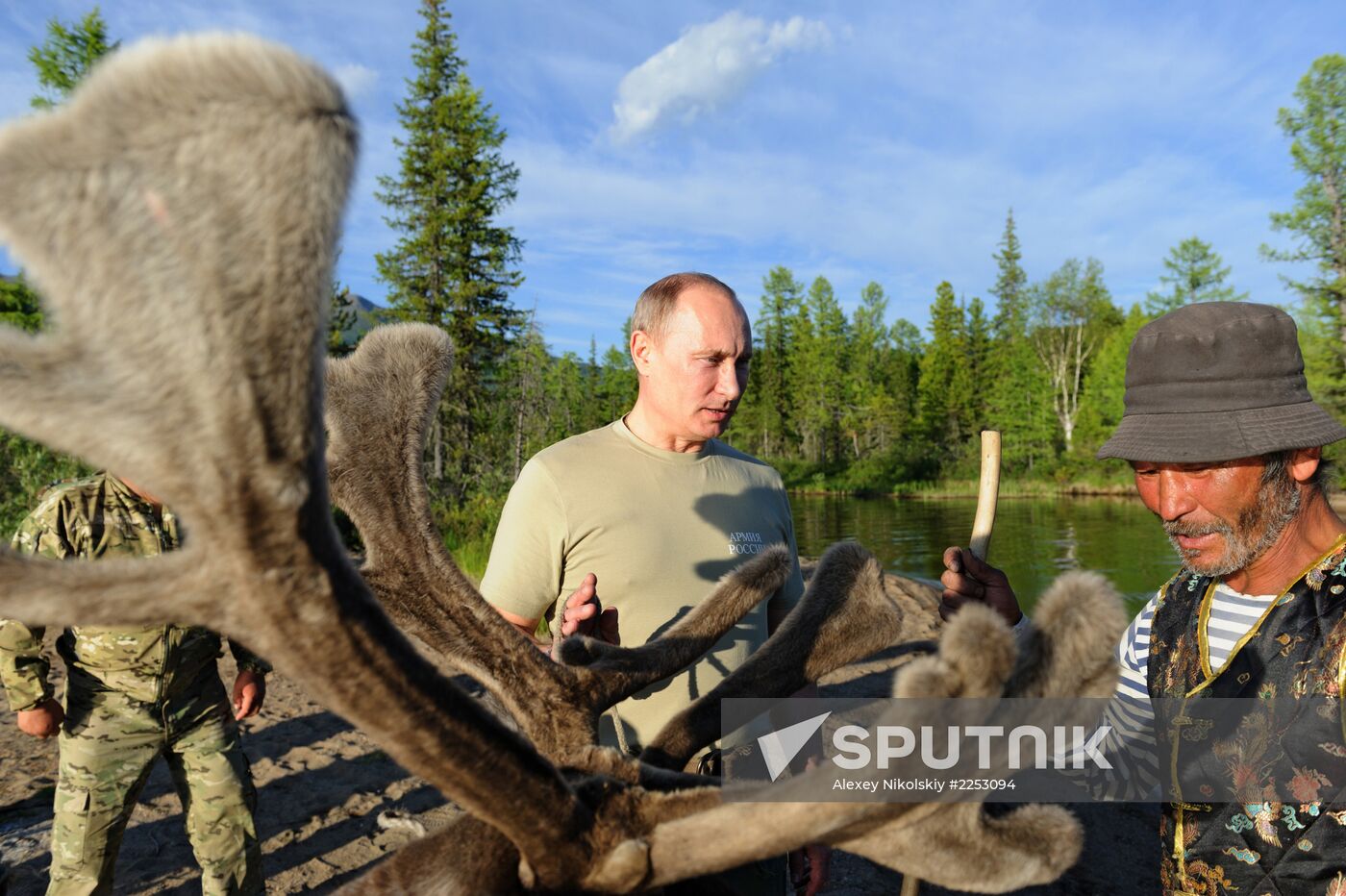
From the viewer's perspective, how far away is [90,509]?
3404 mm

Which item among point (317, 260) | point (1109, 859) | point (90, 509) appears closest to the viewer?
point (317, 260)

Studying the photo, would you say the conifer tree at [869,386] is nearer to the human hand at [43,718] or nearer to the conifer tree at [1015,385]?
the conifer tree at [1015,385]

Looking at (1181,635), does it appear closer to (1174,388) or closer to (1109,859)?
(1174,388)

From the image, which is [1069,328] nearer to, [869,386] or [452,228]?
[869,386]

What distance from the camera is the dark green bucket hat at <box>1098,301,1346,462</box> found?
1.91 metres

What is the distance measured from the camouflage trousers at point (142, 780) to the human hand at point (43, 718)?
9cm

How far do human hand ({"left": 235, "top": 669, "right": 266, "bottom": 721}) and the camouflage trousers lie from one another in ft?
0.67

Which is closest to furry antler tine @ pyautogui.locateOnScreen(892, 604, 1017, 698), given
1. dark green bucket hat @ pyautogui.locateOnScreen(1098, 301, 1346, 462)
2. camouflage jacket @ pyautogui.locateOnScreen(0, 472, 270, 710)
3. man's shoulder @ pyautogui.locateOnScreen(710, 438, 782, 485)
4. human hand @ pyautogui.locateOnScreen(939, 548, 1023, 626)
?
human hand @ pyautogui.locateOnScreen(939, 548, 1023, 626)

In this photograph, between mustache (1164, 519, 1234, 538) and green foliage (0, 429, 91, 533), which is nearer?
mustache (1164, 519, 1234, 538)

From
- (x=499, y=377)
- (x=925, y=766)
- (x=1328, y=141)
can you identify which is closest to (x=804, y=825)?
(x=925, y=766)

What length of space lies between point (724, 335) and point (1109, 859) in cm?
436

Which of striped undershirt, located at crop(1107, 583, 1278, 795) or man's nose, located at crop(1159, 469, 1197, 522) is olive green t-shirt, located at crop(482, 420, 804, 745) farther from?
man's nose, located at crop(1159, 469, 1197, 522)

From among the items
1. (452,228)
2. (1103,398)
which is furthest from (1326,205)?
(452,228)

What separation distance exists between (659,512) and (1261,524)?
1.75 metres
